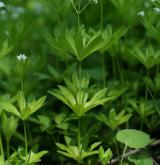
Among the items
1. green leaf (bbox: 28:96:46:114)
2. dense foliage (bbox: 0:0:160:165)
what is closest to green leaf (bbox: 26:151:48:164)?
dense foliage (bbox: 0:0:160:165)

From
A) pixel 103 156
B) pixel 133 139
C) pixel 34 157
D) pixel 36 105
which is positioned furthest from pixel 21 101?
pixel 133 139

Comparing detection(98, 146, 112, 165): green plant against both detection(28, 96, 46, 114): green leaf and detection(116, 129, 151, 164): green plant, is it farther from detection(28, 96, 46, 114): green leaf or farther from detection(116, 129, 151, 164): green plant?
detection(28, 96, 46, 114): green leaf

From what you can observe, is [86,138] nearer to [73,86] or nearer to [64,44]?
[73,86]

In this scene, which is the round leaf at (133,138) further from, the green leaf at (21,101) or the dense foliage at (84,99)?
the green leaf at (21,101)

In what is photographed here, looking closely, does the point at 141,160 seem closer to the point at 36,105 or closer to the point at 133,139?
the point at 133,139

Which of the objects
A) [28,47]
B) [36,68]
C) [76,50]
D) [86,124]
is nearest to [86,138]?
[86,124]

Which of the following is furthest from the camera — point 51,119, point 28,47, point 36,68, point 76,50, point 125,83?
point 28,47

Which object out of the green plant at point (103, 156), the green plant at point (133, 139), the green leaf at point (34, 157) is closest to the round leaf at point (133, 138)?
the green plant at point (133, 139)

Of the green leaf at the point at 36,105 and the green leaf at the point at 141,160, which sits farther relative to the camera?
the green leaf at the point at 141,160
